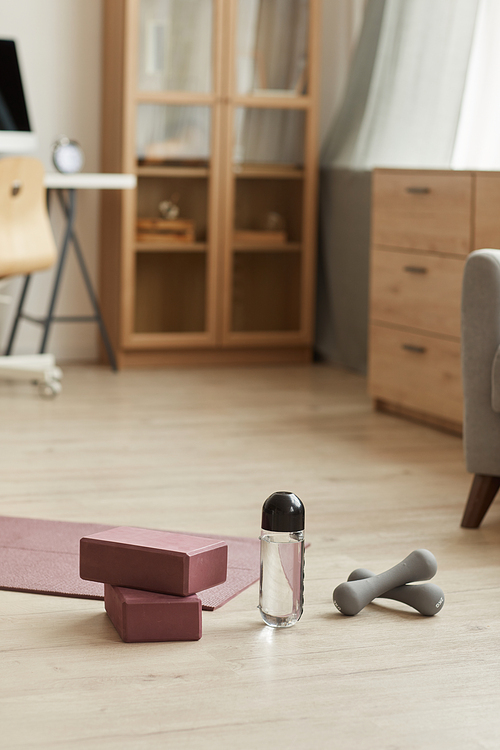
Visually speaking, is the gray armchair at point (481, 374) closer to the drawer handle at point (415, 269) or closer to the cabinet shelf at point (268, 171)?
the drawer handle at point (415, 269)

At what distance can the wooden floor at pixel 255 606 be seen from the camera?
125 cm

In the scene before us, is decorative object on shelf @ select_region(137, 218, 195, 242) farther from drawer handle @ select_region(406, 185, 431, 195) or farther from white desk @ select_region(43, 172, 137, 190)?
drawer handle @ select_region(406, 185, 431, 195)

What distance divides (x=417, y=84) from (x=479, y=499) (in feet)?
7.22

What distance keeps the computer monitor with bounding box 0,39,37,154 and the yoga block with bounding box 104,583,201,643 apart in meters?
2.90

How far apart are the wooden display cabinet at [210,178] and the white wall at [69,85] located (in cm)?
8

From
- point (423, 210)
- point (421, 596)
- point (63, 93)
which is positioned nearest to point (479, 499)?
point (421, 596)

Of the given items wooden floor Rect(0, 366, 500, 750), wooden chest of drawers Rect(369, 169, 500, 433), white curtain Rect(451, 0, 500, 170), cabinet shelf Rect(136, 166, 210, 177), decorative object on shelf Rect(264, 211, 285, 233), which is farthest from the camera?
decorative object on shelf Rect(264, 211, 285, 233)

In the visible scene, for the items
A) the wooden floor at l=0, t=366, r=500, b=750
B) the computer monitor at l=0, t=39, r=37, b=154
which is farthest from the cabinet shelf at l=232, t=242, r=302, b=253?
the wooden floor at l=0, t=366, r=500, b=750

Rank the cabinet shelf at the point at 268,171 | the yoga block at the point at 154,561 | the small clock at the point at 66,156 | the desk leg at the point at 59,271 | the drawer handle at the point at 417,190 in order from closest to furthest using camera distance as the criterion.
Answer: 1. the yoga block at the point at 154,561
2. the drawer handle at the point at 417,190
3. the desk leg at the point at 59,271
4. the small clock at the point at 66,156
5. the cabinet shelf at the point at 268,171

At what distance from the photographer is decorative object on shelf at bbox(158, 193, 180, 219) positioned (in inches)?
170

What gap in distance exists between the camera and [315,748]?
3.90 ft

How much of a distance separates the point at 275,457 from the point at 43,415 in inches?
35.2

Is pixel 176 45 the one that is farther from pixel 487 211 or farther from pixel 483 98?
pixel 487 211

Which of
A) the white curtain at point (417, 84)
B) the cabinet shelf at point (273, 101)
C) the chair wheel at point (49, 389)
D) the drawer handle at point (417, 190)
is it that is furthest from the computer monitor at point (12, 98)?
the drawer handle at point (417, 190)
